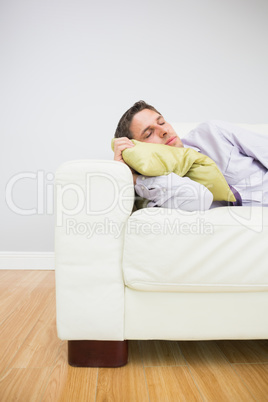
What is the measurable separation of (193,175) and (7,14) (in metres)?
2.03

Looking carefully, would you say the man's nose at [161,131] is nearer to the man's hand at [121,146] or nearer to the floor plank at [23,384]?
the man's hand at [121,146]

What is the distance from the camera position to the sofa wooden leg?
1083mm

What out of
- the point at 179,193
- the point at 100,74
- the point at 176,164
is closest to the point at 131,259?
the point at 179,193

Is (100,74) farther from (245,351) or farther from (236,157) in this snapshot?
(245,351)

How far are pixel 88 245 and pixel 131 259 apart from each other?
0.45ft

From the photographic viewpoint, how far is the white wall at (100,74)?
2.45m

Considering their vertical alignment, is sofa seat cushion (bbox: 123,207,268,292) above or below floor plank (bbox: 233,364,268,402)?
above

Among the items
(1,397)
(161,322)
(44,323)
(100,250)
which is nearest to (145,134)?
(100,250)

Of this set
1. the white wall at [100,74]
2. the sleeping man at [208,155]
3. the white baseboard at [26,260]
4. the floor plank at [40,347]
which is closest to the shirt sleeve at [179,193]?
the sleeping man at [208,155]

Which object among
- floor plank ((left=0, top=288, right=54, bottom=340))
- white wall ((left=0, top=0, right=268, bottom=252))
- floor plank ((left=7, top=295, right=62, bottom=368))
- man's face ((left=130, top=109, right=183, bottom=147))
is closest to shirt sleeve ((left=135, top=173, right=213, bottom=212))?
man's face ((left=130, top=109, right=183, bottom=147))

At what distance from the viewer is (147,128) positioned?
1.53 metres

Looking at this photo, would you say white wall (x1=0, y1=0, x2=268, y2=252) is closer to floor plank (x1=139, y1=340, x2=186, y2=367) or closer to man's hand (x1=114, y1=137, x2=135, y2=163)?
man's hand (x1=114, y1=137, x2=135, y2=163)

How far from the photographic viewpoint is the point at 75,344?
Answer: 42.8 inches

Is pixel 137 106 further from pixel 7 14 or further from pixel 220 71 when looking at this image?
pixel 7 14
